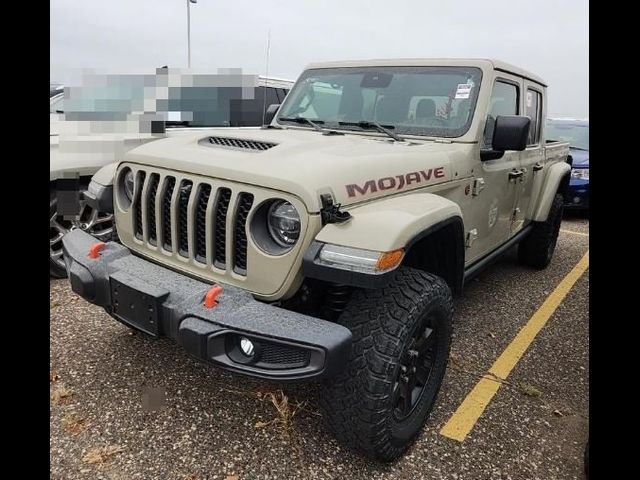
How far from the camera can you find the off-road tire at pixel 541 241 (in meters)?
5.34

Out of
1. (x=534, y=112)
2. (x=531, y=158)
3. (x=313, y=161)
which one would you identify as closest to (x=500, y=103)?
(x=531, y=158)

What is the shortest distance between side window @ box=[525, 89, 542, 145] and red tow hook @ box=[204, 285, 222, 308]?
131 inches

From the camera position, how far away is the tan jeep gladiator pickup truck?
2.07 metres

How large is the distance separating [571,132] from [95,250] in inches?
377

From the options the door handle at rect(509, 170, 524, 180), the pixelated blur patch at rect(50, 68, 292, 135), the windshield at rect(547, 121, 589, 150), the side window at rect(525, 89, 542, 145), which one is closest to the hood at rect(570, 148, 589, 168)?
the windshield at rect(547, 121, 589, 150)

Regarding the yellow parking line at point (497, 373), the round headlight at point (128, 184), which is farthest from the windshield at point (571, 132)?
the round headlight at point (128, 184)

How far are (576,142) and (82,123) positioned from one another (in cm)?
847

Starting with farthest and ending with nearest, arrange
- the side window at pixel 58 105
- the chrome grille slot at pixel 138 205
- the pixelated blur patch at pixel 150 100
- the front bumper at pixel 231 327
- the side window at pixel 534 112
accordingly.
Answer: the side window at pixel 58 105
the pixelated blur patch at pixel 150 100
the side window at pixel 534 112
the chrome grille slot at pixel 138 205
the front bumper at pixel 231 327

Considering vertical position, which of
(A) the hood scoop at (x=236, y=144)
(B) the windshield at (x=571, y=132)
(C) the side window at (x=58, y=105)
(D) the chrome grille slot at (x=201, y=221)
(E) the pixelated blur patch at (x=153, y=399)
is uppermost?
(B) the windshield at (x=571, y=132)

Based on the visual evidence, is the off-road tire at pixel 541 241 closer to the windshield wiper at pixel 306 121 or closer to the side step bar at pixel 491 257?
the side step bar at pixel 491 257

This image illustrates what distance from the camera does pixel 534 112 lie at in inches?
187

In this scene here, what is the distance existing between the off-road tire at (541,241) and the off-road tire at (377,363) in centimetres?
330

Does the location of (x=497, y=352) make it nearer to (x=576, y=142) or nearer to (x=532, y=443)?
(x=532, y=443)

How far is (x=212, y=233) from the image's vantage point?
2.40 meters
